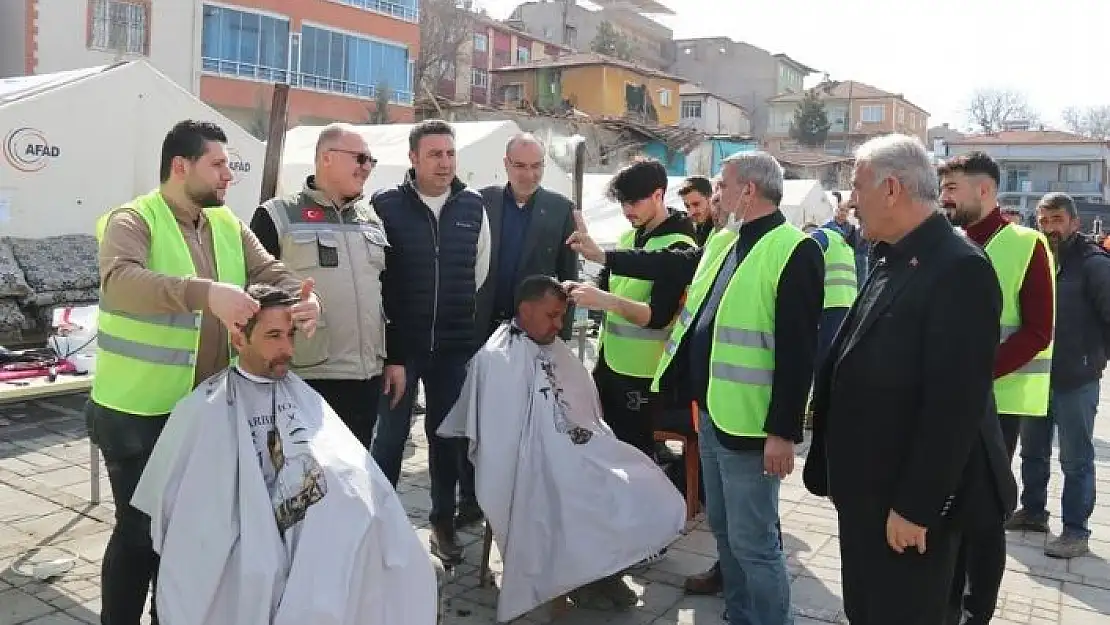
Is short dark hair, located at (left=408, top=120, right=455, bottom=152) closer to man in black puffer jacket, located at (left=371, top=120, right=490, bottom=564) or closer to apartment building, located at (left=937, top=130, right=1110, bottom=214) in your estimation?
man in black puffer jacket, located at (left=371, top=120, right=490, bottom=564)

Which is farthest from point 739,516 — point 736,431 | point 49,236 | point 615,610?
point 49,236

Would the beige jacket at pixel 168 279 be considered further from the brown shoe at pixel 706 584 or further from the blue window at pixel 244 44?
the blue window at pixel 244 44

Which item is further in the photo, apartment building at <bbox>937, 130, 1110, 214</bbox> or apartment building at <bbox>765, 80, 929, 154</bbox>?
apartment building at <bbox>765, 80, 929, 154</bbox>

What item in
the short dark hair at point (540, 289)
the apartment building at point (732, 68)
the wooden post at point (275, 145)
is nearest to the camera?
the short dark hair at point (540, 289)

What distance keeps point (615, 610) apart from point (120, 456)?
202cm

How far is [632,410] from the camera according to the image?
4.44 m

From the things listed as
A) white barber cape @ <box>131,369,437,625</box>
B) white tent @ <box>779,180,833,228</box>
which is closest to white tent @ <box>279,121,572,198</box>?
white tent @ <box>779,180,833,228</box>

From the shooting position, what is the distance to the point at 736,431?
303cm

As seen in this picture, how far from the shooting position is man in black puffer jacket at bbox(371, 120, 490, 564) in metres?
3.96

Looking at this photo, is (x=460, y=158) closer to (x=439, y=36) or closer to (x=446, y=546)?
(x=446, y=546)

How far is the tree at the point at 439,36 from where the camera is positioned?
132ft

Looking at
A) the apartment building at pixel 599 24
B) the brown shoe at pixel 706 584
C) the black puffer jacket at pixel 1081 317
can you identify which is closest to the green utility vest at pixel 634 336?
the brown shoe at pixel 706 584

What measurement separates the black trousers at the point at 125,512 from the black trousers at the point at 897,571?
7.07 feet

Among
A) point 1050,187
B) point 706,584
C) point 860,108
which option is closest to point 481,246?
point 706,584
